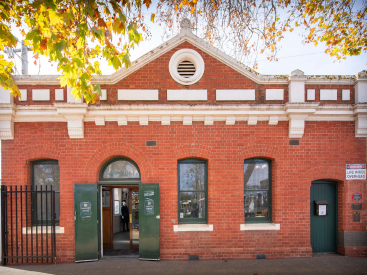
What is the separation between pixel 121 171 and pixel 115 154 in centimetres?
60

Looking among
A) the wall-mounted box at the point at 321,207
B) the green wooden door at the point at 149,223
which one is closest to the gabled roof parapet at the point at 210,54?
the green wooden door at the point at 149,223

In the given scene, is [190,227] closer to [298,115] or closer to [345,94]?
[298,115]

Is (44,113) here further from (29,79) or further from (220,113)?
(220,113)

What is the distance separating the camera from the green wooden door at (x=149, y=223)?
6602mm

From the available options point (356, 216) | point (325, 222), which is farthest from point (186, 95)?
point (356, 216)

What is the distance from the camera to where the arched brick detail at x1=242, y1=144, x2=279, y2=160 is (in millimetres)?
Result: 6934

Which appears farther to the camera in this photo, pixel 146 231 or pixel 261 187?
pixel 261 187

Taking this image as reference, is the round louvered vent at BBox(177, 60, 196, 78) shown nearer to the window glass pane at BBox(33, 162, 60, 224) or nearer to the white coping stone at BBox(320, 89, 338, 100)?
the white coping stone at BBox(320, 89, 338, 100)

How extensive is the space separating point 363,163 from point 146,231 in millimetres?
6750

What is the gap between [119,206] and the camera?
10391 millimetres

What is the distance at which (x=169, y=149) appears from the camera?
6.88 metres

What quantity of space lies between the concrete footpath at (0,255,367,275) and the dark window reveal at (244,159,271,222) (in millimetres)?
1306

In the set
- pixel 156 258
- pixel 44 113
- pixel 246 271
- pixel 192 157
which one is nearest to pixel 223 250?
pixel 246 271

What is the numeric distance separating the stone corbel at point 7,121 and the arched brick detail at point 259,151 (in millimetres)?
6725
